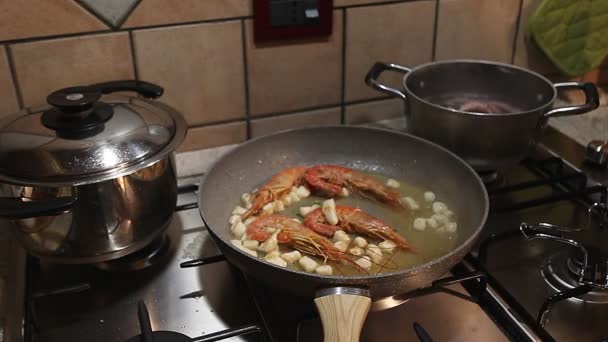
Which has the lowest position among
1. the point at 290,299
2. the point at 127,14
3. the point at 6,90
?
the point at 290,299

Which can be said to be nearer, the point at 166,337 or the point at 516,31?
the point at 166,337

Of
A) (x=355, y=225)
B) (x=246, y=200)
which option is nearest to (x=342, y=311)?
(x=355, y=225)

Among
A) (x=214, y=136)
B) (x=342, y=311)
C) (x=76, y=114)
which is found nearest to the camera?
(x=342, y=311)

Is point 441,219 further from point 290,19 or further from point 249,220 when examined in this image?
point 290,19

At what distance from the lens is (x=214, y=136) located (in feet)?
3.42

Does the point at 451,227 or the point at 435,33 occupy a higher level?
the point at 435,33

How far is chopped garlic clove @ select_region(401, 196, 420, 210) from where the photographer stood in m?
0.91

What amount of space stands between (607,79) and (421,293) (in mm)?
808

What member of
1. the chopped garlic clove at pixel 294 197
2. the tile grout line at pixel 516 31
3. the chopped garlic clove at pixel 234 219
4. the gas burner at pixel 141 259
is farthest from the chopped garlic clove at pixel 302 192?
the tile grout line at pixel 516 31

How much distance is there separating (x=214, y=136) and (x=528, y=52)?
67 cm

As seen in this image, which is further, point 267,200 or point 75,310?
point 267,200

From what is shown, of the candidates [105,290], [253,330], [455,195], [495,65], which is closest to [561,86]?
[495,65]

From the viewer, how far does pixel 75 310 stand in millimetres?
757

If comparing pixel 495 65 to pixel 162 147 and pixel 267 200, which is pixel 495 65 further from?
pixel 162 147
